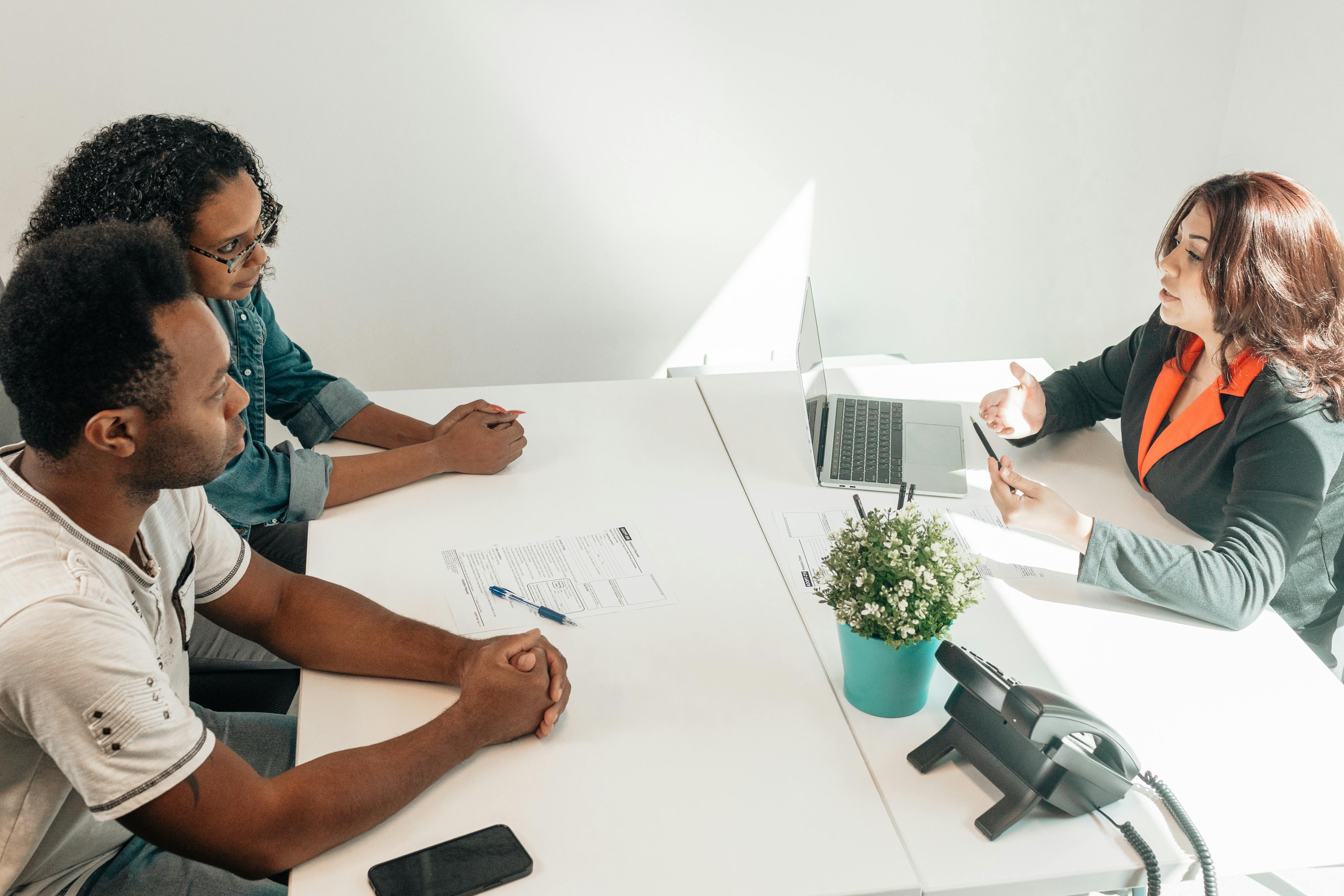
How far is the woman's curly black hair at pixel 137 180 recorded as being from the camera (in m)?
1.46

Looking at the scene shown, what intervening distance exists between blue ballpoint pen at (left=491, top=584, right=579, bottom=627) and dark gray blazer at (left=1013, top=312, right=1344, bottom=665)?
723 millimetres

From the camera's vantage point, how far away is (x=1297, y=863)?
107 centimetres

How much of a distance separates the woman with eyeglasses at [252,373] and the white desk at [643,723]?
56mm

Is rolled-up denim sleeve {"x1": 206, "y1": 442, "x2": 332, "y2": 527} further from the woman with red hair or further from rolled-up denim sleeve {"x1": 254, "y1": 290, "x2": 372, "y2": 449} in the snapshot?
the woman with red hair

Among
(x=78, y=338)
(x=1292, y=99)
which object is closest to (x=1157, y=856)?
(x=78, y=338)

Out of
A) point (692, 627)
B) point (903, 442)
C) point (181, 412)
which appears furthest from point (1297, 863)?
point (181, 412)

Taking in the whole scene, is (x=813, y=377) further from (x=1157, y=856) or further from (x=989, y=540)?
(x=1157, y=856)

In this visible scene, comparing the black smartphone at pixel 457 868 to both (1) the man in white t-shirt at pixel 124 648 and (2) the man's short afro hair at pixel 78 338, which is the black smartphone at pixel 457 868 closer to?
(1) the man in white t-shirt at pixel 124 648

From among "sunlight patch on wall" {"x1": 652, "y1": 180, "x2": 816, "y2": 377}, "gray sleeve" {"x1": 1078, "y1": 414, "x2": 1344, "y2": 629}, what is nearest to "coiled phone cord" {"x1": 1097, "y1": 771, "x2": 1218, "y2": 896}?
"gray sleeve" {"x1": 1078, "y1": 414, "x2": 1344, "y2": 629}

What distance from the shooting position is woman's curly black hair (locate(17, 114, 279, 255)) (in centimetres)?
146

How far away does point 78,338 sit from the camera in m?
0.96

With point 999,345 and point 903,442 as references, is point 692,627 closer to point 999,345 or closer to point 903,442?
point 903,442

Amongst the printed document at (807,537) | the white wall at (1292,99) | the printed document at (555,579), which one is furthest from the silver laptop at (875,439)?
the white wall at (1292,99)

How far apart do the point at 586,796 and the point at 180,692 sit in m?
0.53
